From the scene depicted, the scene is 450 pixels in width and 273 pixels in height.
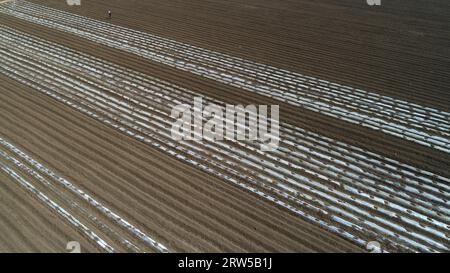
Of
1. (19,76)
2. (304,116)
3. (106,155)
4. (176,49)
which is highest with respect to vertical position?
(176,49)

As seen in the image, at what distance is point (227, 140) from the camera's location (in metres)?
4.94

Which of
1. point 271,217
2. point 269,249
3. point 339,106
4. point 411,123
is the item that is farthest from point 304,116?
point 269,249

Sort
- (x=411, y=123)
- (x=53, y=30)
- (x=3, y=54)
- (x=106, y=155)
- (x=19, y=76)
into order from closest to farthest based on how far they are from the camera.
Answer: (x=106, y=155)
(x=411, y=123)
(x=19, y=76)
(x=3, y=54)
(x=53, y=30)

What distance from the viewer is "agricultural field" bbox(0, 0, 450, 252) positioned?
370cm

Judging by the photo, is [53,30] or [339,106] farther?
[53,30]

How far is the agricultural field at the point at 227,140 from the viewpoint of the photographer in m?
3.70

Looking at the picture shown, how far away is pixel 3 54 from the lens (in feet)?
23.6

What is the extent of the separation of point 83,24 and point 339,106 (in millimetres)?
6512

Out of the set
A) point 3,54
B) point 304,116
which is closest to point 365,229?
point 304,116

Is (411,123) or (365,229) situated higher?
(411,123)

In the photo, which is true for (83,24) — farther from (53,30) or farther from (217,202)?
(217,202)

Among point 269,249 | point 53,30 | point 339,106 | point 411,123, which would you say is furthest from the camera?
point 53,30

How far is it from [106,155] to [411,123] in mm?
4401

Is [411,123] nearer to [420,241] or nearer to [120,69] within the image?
[420,241]
